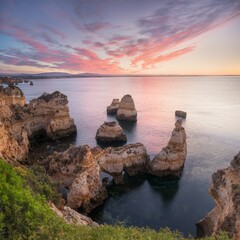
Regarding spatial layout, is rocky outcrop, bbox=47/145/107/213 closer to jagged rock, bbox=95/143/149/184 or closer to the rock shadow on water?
jagged rock, bbox=95/143/149/184

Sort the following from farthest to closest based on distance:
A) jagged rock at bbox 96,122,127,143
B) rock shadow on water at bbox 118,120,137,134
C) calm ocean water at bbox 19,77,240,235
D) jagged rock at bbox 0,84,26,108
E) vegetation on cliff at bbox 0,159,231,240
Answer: rock shadow on water at bbox 118,120,137,134, jagged rock at bbox 96,122,127,143, jagged rock at bbox 0,84,26,108, calm ocean water at bbox 19,77,240,235, vegetation on cliff at bbox 0,159,231,240

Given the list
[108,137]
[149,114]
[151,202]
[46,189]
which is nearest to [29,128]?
[108,137]

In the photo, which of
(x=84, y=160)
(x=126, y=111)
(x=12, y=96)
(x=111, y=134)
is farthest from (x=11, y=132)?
(x=126, y=111)

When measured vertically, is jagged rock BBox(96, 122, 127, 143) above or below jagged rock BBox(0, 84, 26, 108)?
below

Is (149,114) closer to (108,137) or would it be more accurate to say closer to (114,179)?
(108,137)

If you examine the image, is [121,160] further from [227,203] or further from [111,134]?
[227,203]

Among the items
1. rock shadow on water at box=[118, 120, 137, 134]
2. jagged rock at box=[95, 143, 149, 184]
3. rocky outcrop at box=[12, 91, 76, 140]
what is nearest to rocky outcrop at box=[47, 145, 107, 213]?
jagged rock at box=[95, 143, 149, 184]

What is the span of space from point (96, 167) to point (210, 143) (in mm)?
37404

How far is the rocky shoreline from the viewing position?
943 inches

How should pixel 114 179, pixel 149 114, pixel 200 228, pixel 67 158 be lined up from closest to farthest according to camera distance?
pixel 200 228
pixel 67 158
pixel 114 179
pixel 149 114

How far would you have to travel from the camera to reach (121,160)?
137ft

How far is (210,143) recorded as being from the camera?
63.0 meters

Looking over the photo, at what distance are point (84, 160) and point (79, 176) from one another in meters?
2.29

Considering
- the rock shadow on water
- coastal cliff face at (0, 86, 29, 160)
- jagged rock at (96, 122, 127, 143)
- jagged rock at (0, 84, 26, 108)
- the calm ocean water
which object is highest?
jagged rock at (0, 84, 26, 108)
